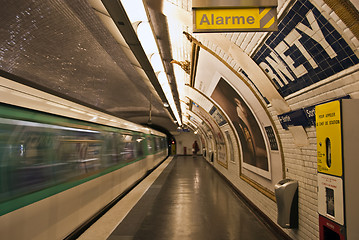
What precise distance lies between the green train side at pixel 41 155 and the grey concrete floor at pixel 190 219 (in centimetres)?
123

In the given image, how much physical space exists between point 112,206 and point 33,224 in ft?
10.3

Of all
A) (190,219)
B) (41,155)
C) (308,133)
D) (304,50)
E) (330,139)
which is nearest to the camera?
(330,139)

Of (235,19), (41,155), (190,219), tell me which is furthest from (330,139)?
(190,219)

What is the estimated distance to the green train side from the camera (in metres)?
2.42

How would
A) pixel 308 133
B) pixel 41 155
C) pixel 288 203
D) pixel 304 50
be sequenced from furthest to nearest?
pixel 288 203, pixel 308 133, pixel 41 155, pixel 304 50

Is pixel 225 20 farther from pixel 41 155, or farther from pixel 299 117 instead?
pixel 41 155

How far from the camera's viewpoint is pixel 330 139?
7.18 ft

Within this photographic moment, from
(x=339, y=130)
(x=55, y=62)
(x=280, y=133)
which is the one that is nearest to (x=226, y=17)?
(x=339, y=130)

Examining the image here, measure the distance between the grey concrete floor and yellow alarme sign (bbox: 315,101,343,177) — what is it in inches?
94.1

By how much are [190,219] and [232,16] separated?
3949mm

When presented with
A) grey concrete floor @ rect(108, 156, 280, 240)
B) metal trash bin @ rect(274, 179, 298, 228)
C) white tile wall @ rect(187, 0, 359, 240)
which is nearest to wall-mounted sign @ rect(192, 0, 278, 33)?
white tile wall @ rect(187, 0, 359, 240)

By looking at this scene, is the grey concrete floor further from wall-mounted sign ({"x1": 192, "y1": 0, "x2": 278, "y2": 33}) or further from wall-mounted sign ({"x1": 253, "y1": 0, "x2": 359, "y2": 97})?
wall-mounted sign ({"x1": 192, "y1": 0, "x2": 278, "y2": 33})

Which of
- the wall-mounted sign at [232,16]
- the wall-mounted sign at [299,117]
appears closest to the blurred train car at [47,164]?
the wall-mounted sign at [232,16]

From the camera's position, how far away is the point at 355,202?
2.02m
